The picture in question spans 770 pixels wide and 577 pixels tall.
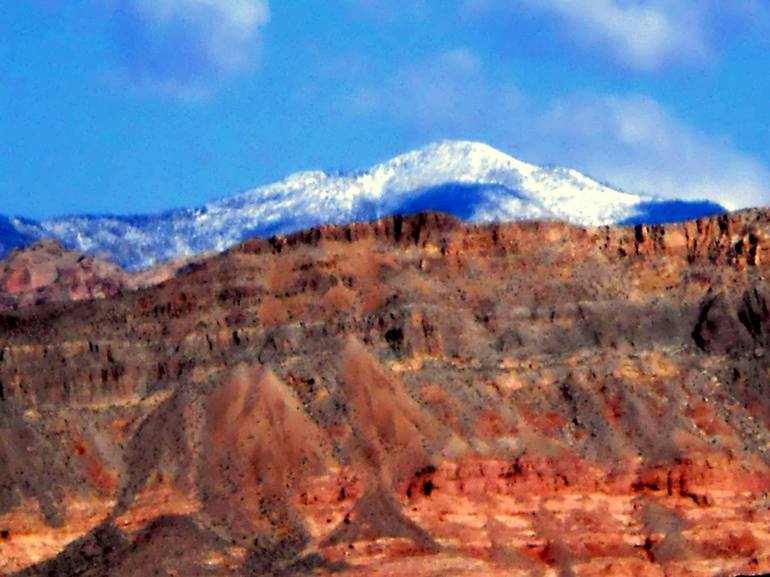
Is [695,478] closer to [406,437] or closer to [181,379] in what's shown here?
[406,437]

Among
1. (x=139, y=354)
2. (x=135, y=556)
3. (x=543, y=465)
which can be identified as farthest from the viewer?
(x=139, y=354)

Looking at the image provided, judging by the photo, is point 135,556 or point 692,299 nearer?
point 135,556

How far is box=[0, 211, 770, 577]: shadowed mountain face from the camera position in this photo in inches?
5202

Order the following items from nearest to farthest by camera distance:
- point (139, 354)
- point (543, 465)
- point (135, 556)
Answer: point (135, 556)
point (543, 465)
point (139, 354)

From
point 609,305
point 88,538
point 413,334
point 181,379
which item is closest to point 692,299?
point 609,305

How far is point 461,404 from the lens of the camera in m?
143

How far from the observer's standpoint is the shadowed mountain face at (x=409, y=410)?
132125 mm

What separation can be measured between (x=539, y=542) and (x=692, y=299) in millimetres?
26494

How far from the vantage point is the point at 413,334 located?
148m

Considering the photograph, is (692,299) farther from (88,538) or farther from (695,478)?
(88,538)

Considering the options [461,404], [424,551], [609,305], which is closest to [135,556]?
[424,551]

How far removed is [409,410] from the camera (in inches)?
5581

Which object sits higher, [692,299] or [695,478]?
[692,299]

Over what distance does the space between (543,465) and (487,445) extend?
3.56m
